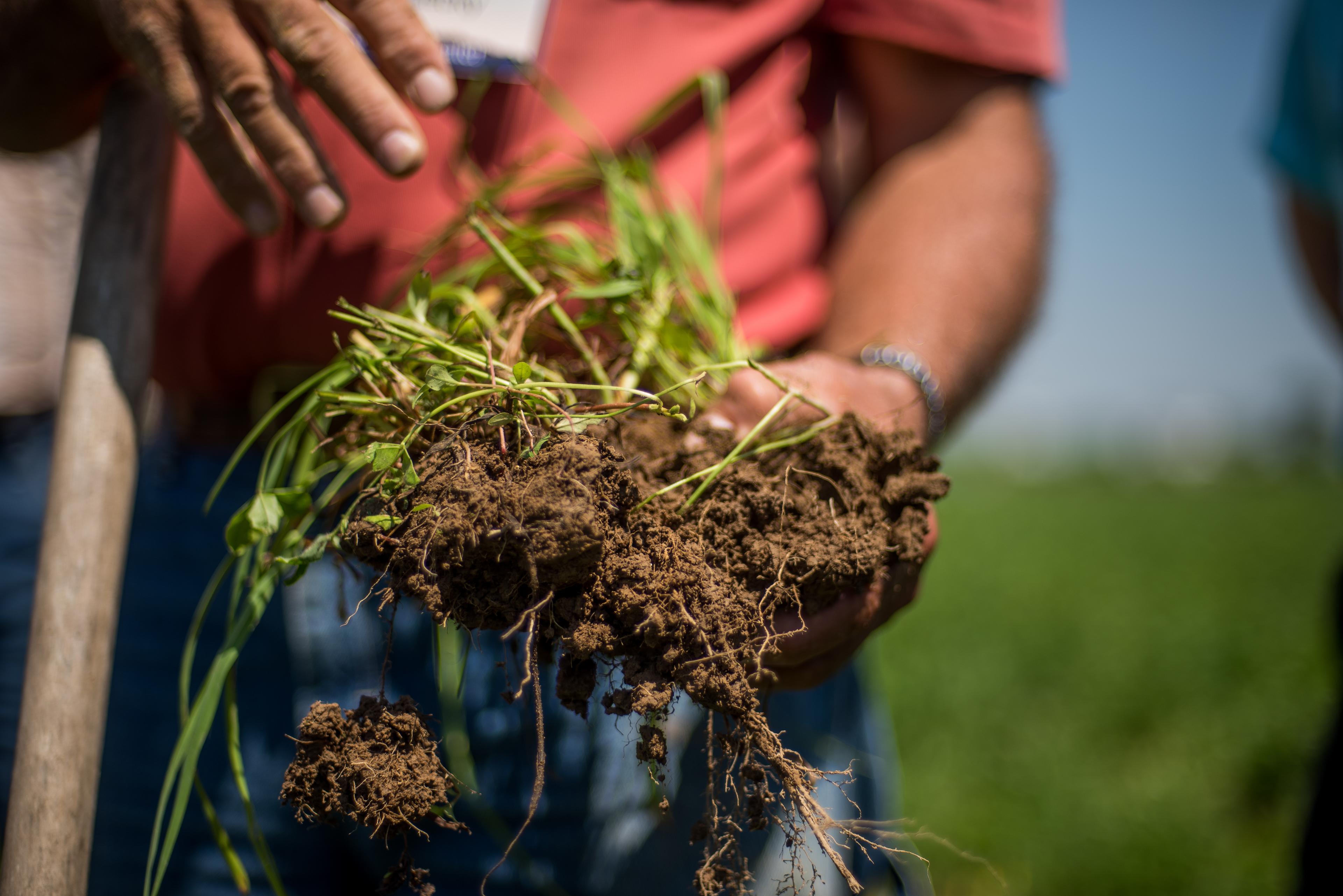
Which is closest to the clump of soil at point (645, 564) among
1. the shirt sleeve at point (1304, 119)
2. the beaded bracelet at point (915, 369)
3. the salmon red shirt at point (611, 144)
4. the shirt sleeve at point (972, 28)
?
the beaded bracelet at point (915, 369)

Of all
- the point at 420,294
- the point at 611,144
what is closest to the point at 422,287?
the point at 420,294

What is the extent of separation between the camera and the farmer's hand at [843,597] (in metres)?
0.85

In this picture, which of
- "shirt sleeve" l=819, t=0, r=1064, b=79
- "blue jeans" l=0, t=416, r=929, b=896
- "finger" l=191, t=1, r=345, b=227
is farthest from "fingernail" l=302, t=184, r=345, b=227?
"shirt sleeve" l=819, t=0, r=1064, b=79

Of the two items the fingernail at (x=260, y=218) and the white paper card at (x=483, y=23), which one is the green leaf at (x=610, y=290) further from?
the white paper card at (x=483, y=23)

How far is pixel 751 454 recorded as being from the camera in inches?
34.7

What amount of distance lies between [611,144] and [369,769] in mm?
1074

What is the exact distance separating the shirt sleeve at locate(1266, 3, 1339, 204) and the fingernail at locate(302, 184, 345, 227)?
106 inches

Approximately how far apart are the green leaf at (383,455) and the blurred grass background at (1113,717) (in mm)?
3135

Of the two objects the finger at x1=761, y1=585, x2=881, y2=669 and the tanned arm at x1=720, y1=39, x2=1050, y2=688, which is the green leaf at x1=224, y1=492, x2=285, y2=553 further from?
the tanned arm at x1=720, y1=39, x2=1050, y2=688

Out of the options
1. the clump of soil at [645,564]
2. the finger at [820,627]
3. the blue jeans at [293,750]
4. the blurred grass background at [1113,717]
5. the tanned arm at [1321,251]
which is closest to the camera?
the clump of soil at [645,564]

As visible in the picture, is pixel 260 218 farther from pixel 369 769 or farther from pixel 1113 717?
pixel 1113 717

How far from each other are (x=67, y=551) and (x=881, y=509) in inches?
38.9

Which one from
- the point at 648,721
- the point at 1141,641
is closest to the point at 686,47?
the point at 648,721

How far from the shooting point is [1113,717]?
4773 millimetres
